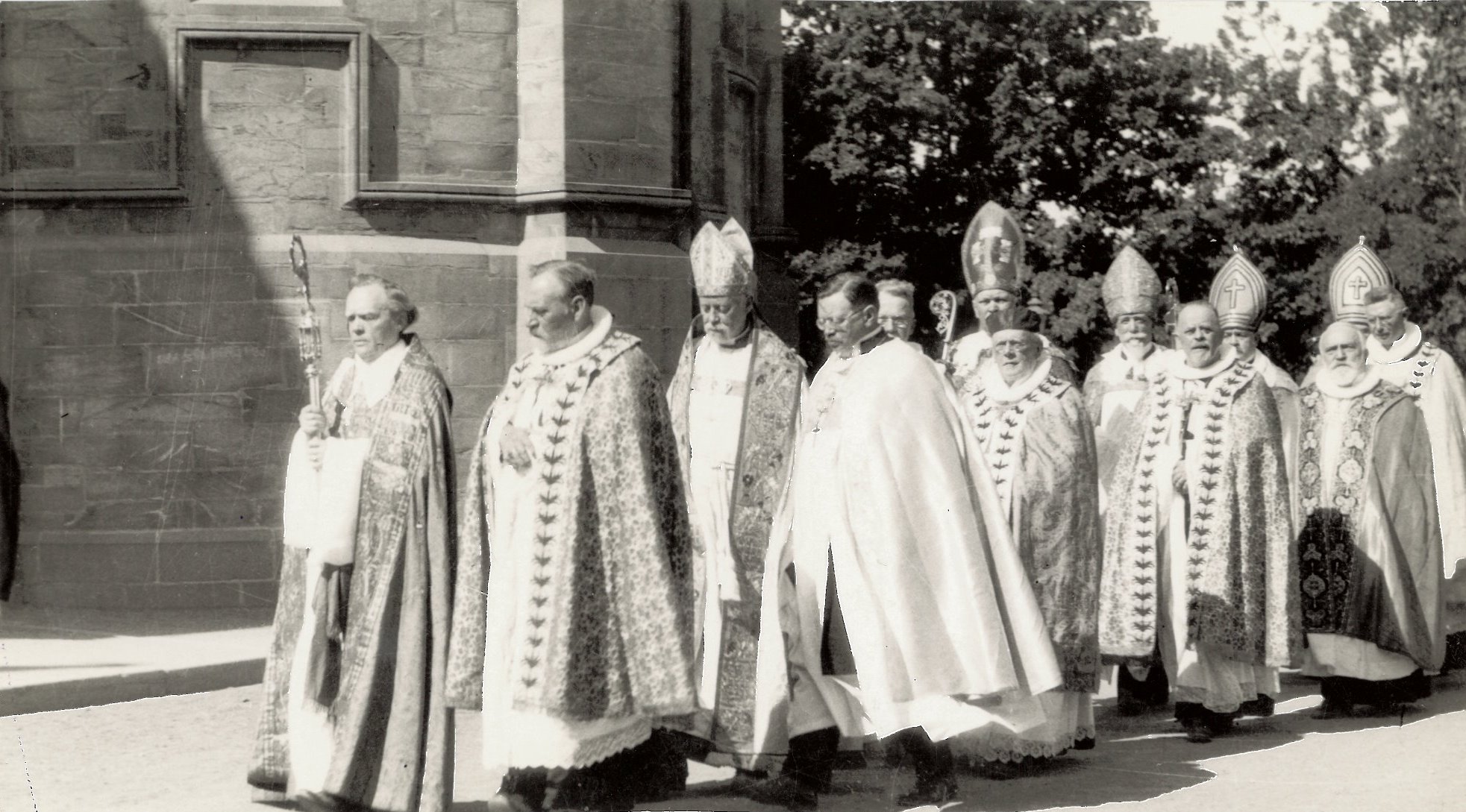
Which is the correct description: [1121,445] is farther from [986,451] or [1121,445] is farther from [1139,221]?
[1139,221]

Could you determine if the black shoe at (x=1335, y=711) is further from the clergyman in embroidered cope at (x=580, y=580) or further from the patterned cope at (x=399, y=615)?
the patterned cope at (x=399, y=615)

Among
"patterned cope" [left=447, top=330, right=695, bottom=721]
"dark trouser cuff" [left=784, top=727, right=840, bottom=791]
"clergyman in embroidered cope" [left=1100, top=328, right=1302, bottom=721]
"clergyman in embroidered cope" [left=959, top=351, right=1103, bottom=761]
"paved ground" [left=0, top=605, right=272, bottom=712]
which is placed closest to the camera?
"patterned cope" [left=447, top=330, right=695, bottom=721]

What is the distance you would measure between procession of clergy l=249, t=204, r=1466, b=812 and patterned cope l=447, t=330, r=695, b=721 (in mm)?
11

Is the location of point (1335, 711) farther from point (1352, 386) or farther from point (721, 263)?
point (721, 263)

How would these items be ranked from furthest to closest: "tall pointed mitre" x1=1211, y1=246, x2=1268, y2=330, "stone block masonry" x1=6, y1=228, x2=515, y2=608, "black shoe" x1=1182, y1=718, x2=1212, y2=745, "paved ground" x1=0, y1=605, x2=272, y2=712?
1. "stone block masonry" x1=6, y1=228, x2=515, y2=608
2. "tall pointed mitre" x1=1211, y1=246, x2=1268, y2=330
3. "paved ground" x1=0, y1=605, x2=272, y2=712
4. "black shoe" x1=1182, y1=718, x2=1212, y2=745

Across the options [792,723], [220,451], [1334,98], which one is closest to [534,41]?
[220,451]

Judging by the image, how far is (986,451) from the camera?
922 cm

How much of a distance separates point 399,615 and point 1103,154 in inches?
1015

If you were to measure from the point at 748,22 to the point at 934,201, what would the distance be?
12079 mm

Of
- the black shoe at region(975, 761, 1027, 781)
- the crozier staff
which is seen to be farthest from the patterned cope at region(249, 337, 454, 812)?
the black shoe at region(975, 761, 1027, 781)

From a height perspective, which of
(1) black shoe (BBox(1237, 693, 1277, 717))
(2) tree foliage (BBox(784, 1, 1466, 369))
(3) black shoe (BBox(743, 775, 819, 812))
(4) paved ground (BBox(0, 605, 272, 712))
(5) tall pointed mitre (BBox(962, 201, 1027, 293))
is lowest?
(3) black shoe (BBox(743, 775, 819, 812))

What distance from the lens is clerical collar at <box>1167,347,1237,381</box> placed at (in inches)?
409

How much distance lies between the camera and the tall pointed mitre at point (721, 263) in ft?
27.5

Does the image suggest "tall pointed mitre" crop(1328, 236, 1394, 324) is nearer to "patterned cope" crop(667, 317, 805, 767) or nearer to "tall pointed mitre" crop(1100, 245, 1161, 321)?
"tall pointed mitre" crop(1100, 245, 1161, 321)
